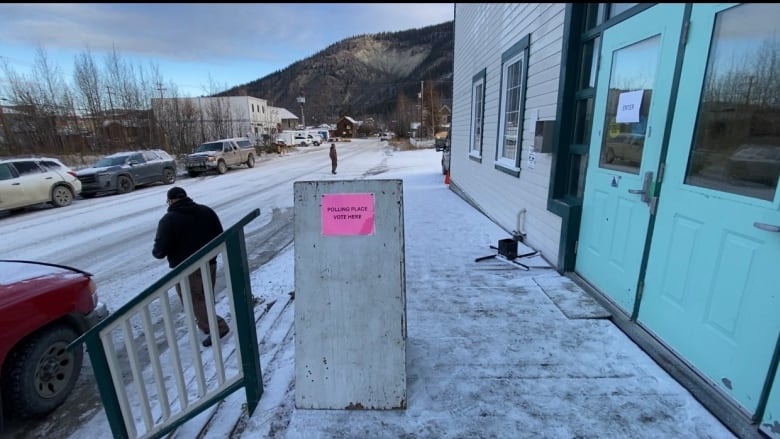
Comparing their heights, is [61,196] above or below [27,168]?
below

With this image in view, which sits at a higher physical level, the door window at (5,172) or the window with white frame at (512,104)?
the window with white frame at (512,104)

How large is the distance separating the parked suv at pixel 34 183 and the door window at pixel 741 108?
1379cm

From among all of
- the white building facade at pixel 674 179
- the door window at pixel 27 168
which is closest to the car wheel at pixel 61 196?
the door window at pixel 27 168

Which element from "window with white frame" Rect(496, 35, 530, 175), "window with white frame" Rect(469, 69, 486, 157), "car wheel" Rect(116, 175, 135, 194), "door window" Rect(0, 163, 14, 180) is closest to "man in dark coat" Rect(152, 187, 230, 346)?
"window with white frame" Rect(496, 35, 530, 175)

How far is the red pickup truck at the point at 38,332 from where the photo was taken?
239 centimetres

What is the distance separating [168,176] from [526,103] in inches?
597

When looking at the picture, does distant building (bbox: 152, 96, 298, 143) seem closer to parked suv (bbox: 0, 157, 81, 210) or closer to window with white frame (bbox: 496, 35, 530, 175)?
parked suv (bbox: 0, 157, 81, 210)

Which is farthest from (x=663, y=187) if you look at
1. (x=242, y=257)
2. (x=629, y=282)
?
(x=242, y=257)

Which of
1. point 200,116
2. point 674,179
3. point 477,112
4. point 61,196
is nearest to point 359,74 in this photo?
point 200,116

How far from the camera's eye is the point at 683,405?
7.21ft

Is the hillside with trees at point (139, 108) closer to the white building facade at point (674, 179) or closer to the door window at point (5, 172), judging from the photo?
the door window at point (5, 172)

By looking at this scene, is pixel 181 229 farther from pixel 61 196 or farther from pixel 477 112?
pixel 61 196

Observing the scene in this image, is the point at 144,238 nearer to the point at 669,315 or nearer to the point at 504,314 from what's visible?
the point at 504,314

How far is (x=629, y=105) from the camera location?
3.06 metres
